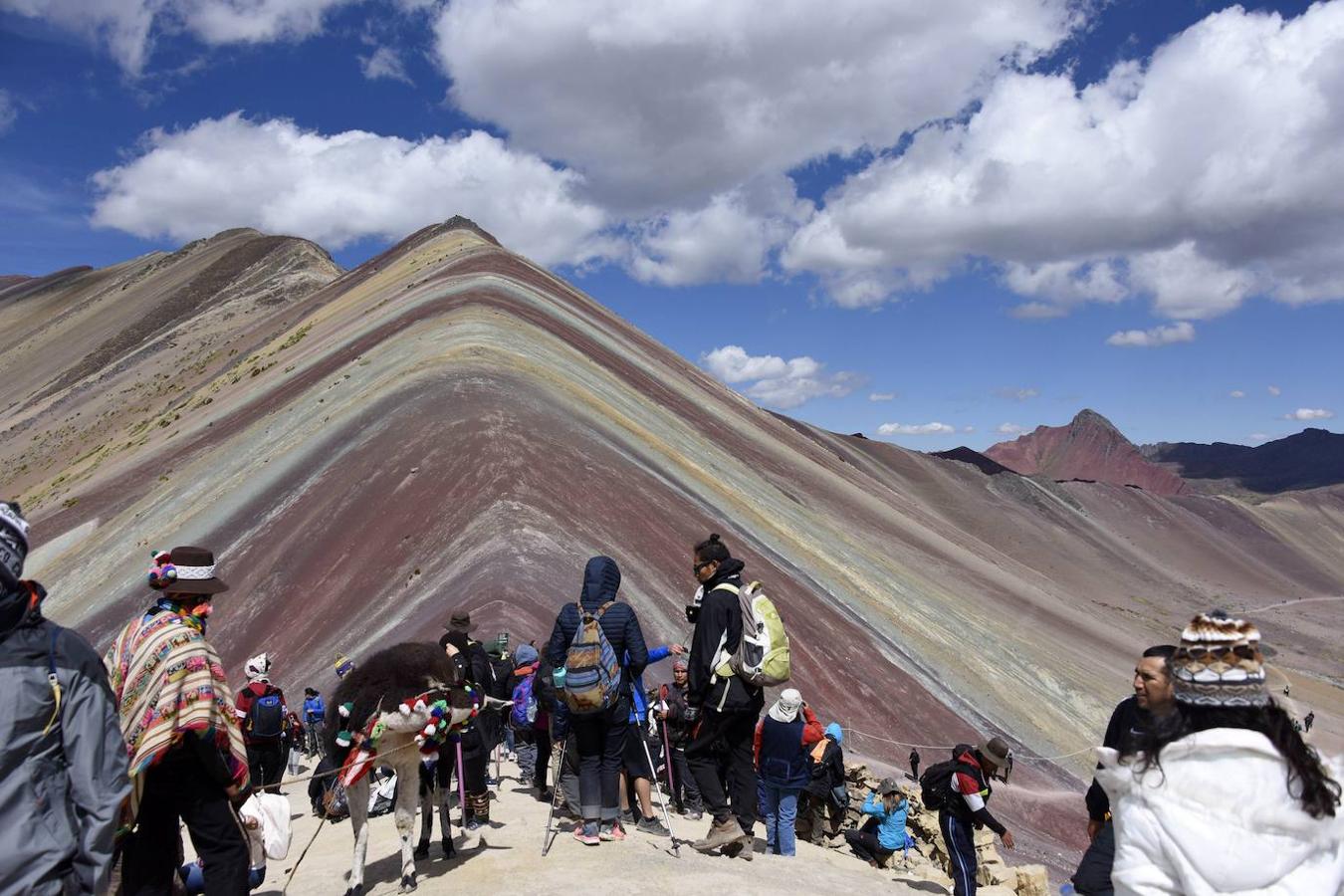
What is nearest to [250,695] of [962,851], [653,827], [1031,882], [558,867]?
[653,827]

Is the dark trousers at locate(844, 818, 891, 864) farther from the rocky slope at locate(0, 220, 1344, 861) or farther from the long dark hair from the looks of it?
the long dark hair

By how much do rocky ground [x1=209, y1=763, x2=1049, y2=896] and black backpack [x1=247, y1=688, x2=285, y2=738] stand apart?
895 mm

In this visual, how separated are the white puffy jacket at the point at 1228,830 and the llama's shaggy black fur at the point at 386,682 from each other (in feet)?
14.9

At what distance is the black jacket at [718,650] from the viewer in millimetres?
6668

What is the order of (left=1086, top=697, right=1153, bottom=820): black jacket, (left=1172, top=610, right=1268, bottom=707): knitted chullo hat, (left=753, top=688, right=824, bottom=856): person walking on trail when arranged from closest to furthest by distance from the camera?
1. (left=1172, top=610, right=1268, bottom=707): knitted chullo hat
2. (left=1086, top=697, right=1153, bottom=820): black jacket
3. (left=753, top=688, right=824, bottom=856): person walking on trail

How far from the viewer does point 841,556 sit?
27750 millimetres

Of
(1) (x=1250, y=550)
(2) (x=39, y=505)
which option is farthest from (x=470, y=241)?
(1) (x=1250, y=550)

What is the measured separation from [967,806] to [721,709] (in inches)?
71.4

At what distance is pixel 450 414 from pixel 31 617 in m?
17.3

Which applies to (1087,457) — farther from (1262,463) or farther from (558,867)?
(558,867)

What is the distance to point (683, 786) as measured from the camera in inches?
386

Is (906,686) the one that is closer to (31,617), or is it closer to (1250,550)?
(31,617)

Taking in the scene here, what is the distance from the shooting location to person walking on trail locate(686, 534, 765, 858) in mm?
6684

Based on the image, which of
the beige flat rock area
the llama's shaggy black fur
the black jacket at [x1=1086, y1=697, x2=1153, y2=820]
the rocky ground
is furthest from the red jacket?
the black jacket at [x1=1086, y1=697, x2=1153, y2=820]
